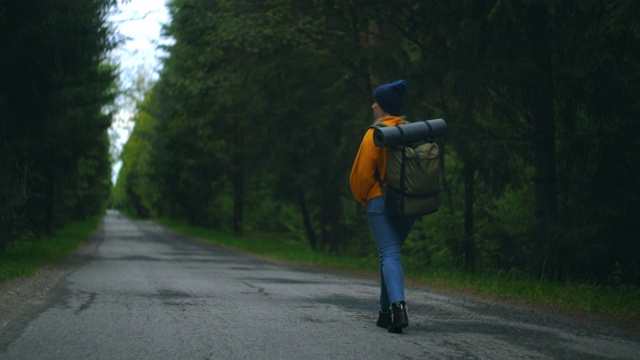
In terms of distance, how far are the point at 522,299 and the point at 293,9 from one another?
1047 centimetres

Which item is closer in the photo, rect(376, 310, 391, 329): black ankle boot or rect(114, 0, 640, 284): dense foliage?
rect(376, 310, 391, 329): black ankle boot

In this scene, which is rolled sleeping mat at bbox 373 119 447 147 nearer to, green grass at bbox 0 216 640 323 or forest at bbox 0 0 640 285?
green grass at bbox 0 216 640 323

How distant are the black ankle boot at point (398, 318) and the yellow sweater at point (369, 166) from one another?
2.84 ft

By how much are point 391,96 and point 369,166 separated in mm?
639

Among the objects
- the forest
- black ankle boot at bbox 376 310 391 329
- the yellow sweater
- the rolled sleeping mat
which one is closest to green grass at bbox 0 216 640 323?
the forest

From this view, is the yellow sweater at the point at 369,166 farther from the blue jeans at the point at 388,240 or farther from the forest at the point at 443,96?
the forest at the point at 443,96

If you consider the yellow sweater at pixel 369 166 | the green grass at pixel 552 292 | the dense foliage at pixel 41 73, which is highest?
the dense foliage at pixel 41 73

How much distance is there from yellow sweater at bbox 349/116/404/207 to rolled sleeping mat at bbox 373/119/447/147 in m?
0.14

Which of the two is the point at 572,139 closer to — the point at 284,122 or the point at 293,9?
the point at 293,9

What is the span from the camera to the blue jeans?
5.80m

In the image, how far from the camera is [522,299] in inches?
379

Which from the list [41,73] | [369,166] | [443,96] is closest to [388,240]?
[369,166]

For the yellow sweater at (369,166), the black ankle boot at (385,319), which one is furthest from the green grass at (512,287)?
the yellow sweater at (369,166)

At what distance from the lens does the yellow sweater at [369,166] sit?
5750 millimetres
